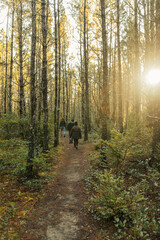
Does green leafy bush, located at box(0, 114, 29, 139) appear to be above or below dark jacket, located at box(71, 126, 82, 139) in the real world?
above

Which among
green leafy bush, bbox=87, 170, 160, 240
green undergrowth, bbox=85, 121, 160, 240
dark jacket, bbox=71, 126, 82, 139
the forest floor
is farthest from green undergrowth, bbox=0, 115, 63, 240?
dark jacket, bbox=71, 126, 82, 139

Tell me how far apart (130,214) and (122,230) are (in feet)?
1.29

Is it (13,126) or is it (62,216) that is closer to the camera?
(62,216)

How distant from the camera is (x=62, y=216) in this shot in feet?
14.2

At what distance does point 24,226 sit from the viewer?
3.93 metres

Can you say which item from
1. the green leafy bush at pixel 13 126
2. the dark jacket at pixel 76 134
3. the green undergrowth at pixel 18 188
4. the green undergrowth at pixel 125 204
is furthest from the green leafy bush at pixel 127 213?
the dark jacket at pixel 76 134

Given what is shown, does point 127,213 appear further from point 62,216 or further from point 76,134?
point 76,134

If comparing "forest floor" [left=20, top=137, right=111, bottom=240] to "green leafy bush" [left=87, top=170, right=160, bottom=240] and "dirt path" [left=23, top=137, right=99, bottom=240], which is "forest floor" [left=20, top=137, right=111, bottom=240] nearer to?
"dirt path" [left=23, top=137, right=99, bottom=240]

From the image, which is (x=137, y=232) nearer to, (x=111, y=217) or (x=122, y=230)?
(x=122, y=230)

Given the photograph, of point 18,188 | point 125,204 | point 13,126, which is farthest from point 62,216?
point 13,126

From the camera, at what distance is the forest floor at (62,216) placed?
3637mm

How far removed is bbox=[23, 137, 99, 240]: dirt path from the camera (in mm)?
3652

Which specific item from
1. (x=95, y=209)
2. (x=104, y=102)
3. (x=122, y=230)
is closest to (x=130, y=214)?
(x=122, y=230)

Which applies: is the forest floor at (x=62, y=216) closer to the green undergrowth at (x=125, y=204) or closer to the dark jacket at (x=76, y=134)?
the green undergrowth at (x=125, y=204)
